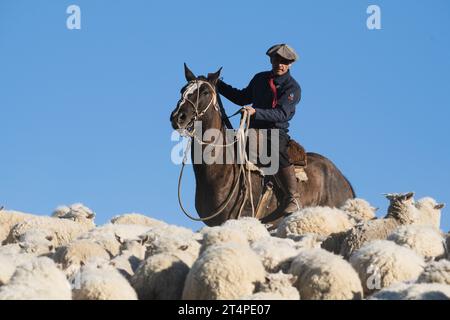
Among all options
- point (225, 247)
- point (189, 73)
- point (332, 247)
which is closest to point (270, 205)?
point (189, 73)

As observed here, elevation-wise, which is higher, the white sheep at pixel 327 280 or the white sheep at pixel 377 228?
the white sheep at pixel 327 280

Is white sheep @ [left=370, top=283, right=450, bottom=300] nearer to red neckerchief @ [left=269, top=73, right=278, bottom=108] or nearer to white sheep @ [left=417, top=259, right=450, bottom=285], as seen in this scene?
white sheep @ [left=417, top=259, right=450, bottom=285]

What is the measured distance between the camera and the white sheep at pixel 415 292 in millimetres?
10469

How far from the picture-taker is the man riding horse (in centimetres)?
2019

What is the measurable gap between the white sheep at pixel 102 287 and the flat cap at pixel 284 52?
383 inches

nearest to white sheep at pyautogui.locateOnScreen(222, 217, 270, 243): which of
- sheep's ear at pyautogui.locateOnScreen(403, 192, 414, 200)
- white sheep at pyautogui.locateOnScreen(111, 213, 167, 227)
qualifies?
sheep's ear at pyautogui.locateOnScreen(403, 192, 414, 200)

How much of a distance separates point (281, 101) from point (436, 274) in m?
9.05

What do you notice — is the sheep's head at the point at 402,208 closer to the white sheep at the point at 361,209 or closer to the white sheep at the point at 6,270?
the white sheep at the point at 361,209

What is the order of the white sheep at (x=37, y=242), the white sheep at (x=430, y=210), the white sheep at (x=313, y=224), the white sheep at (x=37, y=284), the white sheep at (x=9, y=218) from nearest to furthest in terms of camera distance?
the white sheep at (x=37, y=284) → the white sheep at (x=37, y=242) → the white sheep at (x=313, y=224) → the white sheep at (x=9, y=218) → the white sheep at (x=430, y=210)

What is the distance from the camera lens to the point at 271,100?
20.3 m

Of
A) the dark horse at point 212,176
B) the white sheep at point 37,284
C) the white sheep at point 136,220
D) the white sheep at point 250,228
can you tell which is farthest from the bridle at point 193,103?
the white sheep at point 37,284

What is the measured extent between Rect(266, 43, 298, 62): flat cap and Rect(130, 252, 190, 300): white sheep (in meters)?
9.05

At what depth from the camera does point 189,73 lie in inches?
810

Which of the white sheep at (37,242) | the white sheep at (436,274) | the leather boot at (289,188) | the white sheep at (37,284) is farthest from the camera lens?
the leather boot at (289,188)
